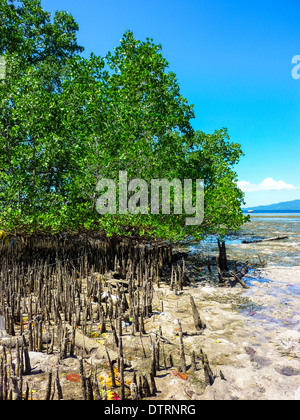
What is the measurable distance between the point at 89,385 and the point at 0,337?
8.13ft

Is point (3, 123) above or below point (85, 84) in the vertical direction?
below

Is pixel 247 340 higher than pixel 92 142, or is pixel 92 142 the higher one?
pixel 92 142

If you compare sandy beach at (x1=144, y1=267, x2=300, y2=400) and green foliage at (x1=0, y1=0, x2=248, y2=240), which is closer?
sandy beach at (x1=144, y1=267, x2=300, y2=400)

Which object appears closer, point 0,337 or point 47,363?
point 47,363

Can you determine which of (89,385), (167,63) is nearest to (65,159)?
(167,63)

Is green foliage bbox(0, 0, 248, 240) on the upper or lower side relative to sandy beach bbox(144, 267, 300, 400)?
upper

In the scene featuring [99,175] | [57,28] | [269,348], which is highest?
[57,28]

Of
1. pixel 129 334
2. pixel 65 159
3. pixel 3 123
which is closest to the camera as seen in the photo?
pixel 129 334

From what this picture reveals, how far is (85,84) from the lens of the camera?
978 cm

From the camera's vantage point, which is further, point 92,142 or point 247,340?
point 92,142

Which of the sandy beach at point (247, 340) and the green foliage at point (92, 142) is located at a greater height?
the green foliage at point (92, 142)

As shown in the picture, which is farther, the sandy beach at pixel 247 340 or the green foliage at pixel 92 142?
the green foliage at pixel 92 142

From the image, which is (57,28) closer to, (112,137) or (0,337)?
(112,137)
